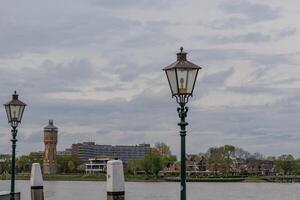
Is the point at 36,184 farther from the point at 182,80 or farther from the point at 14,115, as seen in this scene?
the point at 182,80

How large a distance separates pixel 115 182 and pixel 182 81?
2922 millimetres

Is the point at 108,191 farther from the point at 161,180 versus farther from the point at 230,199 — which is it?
the point at 161,180

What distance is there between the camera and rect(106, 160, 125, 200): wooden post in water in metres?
14.2

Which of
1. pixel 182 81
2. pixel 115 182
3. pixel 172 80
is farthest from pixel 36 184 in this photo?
pixel 182 81

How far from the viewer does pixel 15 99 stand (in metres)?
22.5

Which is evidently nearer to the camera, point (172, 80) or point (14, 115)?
point (172, 80)

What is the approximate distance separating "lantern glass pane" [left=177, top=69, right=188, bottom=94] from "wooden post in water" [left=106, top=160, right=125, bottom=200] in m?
2.60

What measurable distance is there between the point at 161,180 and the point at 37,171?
579 feet

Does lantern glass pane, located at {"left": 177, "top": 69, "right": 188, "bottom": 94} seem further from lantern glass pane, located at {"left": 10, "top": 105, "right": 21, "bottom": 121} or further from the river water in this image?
the river water

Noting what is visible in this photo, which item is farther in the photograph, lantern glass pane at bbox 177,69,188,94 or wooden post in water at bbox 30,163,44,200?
wooden post in water at bbox 30,163,44,200

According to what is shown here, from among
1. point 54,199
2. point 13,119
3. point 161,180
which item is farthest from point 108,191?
point 161,180

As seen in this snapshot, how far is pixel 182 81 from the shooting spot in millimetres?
13125

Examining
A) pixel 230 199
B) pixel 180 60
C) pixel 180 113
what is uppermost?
pixel 180 60

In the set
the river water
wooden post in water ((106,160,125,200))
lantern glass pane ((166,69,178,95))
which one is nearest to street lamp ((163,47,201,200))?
lantern glass pane ((166,69,178,95))
